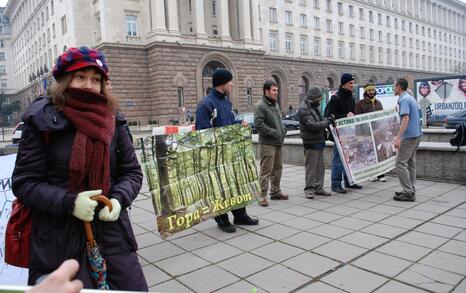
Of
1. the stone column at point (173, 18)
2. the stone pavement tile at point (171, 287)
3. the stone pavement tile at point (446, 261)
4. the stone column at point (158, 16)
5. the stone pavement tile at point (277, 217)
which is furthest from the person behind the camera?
the stone column at point (173, 18)

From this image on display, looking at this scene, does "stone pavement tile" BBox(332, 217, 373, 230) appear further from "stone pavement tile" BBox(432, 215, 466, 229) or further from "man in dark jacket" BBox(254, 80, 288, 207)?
"man in dark jacket" BBox(254, 80, 288, 207)

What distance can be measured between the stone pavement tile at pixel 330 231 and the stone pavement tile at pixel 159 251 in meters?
1.76

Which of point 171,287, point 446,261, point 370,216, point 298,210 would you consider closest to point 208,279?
point 171,287

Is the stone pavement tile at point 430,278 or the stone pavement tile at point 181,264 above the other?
the stone pavement tile at point 181,264

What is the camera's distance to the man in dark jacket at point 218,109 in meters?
4.97

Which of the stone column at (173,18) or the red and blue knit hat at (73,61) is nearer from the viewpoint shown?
the red and blue knit hat at (73,61)

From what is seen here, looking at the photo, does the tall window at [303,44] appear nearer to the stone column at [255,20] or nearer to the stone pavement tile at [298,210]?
the stone column at [255,20]

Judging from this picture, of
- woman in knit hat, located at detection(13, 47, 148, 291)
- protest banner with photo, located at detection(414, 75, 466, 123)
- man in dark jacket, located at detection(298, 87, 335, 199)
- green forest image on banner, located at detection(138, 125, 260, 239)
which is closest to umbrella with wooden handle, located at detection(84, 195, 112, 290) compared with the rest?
woman in knit hat, located at detection(13, 47, 148, 291)

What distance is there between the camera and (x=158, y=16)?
34719mm

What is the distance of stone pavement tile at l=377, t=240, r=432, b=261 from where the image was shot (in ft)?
12.9

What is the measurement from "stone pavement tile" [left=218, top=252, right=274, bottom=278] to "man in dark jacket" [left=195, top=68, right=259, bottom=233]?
924 mm

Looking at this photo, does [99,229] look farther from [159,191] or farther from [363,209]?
[363,209]

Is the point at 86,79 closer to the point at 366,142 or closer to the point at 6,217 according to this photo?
the point at 6,217

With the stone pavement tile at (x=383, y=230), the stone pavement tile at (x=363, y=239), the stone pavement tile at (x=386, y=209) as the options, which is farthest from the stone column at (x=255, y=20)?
the stone pavement tile at (x=363, y=239)
